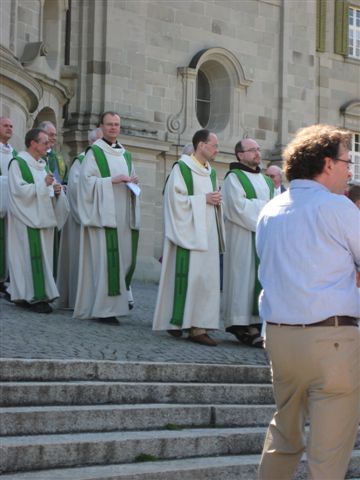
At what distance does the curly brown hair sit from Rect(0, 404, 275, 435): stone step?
258 cm

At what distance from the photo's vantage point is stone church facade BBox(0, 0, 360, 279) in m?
23.8

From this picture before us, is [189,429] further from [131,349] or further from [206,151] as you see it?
[206,151]

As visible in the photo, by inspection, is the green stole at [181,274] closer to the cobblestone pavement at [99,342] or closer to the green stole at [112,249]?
the cobblestone pavement at [99,342]

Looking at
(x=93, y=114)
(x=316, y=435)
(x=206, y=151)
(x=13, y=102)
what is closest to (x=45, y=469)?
(x=316, y=435)

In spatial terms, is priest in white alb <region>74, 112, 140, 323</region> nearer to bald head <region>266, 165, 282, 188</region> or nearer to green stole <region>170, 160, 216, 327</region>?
green stole <region>170, 160, 216, 327</region>

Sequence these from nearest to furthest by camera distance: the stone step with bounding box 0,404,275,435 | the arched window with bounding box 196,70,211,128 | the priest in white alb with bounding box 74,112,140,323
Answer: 1. the stone step with bounding box 0,404,275,435
2. the priest in white alb with bounding box 74,112,140,323
3. the arched window with bounding box 196,70,211,128

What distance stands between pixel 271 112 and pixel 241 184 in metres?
17.2

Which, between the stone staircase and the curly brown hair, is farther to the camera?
the stone staircase

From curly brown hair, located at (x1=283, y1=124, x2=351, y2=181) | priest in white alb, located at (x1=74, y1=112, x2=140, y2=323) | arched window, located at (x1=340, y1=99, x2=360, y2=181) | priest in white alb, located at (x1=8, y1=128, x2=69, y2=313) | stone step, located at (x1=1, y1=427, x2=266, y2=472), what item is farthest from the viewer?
arched window, located at (x1=340, y1=99, x2=360, y2=181)

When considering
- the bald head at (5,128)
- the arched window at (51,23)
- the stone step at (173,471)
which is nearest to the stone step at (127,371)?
the stone step at (173,471)

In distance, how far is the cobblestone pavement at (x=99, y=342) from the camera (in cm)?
912

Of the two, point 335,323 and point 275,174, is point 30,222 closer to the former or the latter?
point 275,174

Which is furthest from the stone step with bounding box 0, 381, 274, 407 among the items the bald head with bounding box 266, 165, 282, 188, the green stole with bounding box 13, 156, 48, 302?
the bald head with bounding box 266, 165, 282, 188

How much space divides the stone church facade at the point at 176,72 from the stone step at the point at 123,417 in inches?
502
